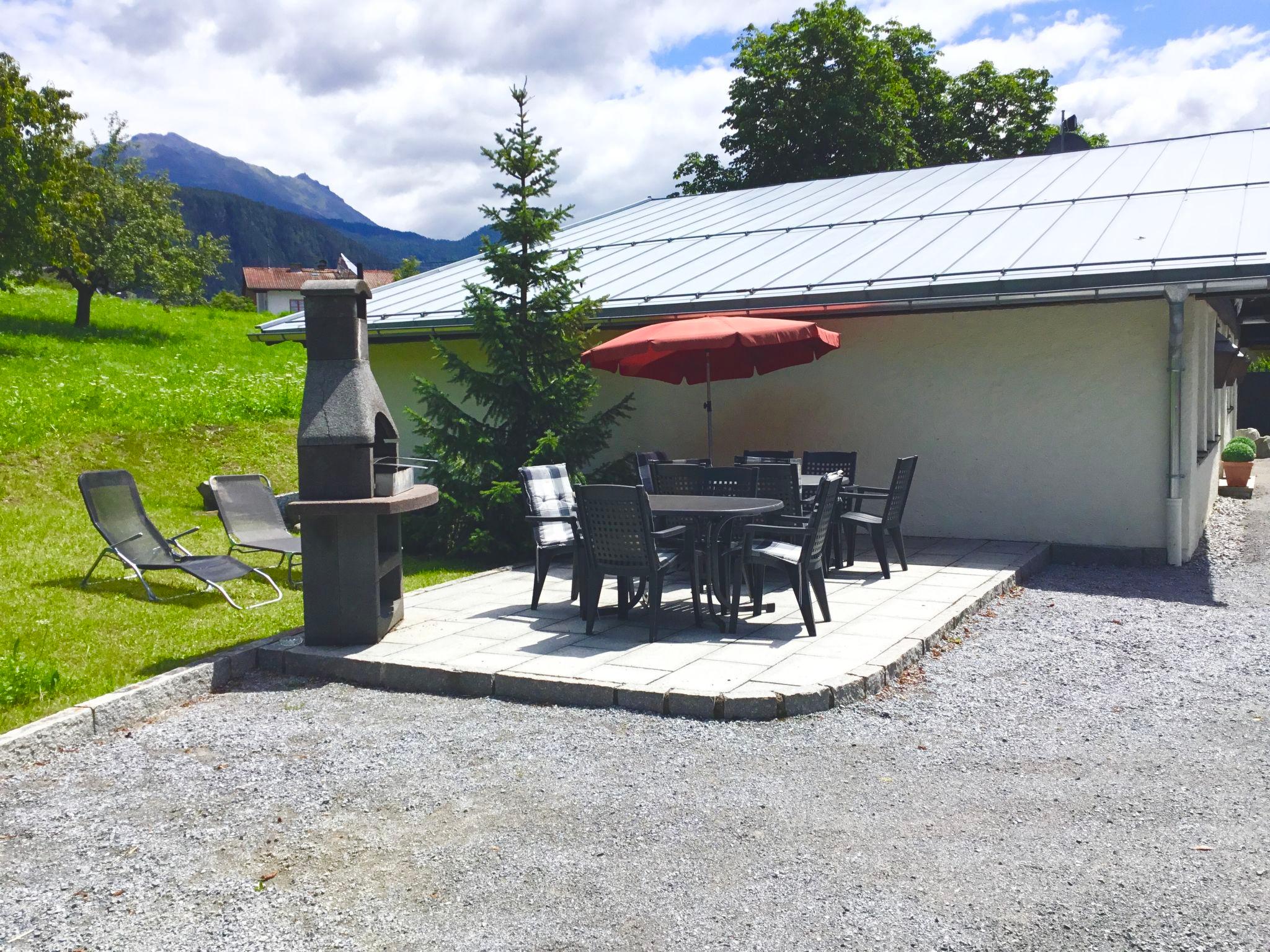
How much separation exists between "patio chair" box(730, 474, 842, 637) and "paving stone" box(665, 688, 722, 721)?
1.42m

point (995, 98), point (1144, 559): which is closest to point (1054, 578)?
point (1144, 559)

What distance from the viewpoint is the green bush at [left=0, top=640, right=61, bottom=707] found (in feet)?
17.9

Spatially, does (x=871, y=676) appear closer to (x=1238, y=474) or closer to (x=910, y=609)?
(x=910, y=609)

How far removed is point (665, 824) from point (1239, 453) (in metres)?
15.7

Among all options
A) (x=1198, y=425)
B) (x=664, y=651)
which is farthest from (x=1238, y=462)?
(x=664, y=651)

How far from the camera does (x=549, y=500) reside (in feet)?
26.5

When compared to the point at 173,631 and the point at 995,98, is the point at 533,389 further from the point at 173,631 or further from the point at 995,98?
the point at 995,98

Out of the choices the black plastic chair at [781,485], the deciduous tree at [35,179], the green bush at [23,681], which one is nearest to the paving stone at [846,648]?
the black plastic chair at [781,485]

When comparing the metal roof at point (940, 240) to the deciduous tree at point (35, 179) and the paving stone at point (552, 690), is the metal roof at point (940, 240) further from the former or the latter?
the deciduous tree at point (35, 179)

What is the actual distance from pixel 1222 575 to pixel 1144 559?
2.21ft

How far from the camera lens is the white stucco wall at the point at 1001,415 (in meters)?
9.66

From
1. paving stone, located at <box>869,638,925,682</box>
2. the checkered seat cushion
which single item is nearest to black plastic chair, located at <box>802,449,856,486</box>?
the checkered seat cushion

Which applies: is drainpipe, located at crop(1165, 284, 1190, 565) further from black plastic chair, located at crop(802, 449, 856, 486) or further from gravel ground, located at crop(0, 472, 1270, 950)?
gravel ground, located at crop(0, 472, 1270, 950)

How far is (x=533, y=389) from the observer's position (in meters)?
10.3
